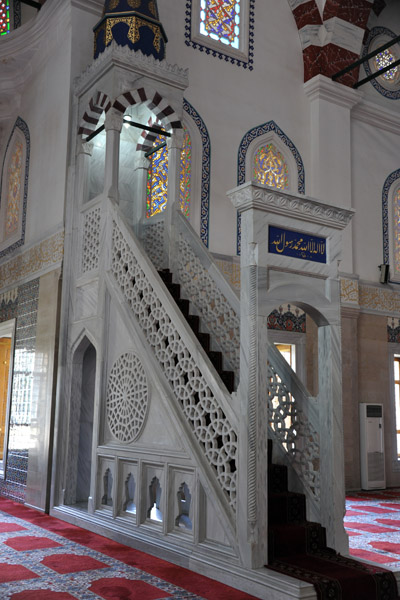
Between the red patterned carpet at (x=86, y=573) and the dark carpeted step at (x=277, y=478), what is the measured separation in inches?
29.7

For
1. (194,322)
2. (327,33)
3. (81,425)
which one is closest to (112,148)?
(194,322)

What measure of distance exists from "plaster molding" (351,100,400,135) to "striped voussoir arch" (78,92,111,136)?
414cm

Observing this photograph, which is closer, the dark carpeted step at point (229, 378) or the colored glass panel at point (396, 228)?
the dark carpeted step at point (229, 378)

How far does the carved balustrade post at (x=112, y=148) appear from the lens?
18.3 feet

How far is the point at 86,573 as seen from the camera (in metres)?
3.67

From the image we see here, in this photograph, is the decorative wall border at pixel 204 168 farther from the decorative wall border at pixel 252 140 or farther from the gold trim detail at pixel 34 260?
the gold trim detail at pixel 34 260

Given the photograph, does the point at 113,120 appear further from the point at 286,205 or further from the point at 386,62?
the point at 386,62

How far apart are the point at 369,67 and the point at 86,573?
779cm

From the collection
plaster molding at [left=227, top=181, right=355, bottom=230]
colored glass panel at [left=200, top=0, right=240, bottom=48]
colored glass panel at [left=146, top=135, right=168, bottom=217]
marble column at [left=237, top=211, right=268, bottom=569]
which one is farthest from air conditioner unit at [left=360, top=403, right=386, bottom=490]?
colored glass panel at [left=200, top=0, right=240, bottom=48]

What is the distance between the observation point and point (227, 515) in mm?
3711

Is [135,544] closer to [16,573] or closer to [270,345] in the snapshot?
[16,573]

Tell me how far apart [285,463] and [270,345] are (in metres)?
0.81

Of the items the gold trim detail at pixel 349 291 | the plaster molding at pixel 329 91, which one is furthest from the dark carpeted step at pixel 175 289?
the plaster molding at pixel 329 91

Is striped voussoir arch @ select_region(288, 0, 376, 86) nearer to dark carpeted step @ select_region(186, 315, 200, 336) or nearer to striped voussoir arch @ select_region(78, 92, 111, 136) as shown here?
striped voussoir arch @ select_region(78, 92, 111, 136)
